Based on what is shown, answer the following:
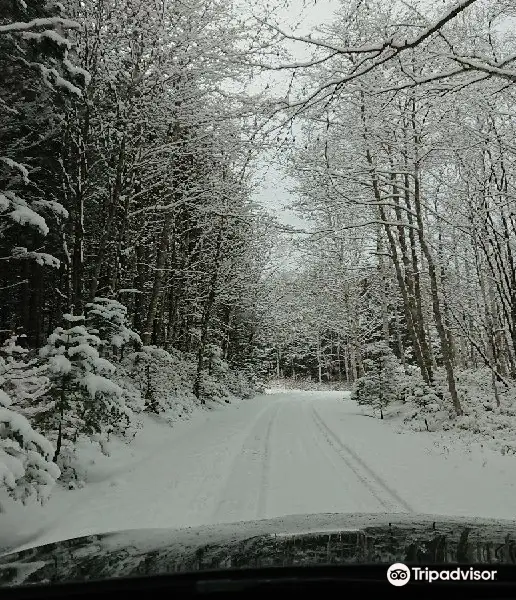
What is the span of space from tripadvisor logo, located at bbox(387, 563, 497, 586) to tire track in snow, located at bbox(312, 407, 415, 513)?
4.49 meters

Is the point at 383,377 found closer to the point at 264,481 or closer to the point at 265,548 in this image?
the point at 264,481

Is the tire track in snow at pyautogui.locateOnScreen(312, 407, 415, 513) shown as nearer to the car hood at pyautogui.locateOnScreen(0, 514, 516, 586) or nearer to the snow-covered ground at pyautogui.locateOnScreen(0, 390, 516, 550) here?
the snow-covered ground at pyautogui.locateOnScreen(0, 390, 516, 550)

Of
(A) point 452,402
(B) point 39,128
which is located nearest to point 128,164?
(B) point 39,128

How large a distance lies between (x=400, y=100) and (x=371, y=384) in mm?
9924

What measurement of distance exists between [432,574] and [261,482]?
6.06 metres

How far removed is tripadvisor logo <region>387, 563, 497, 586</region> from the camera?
1776mm

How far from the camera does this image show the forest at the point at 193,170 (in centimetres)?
685

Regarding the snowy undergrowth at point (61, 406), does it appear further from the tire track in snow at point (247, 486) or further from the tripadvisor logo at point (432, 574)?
the tripadvisor logo at point (432, 574)

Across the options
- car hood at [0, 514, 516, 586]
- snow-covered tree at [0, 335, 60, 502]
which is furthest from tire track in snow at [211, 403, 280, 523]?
car hood at [0, 514, 516, 586]

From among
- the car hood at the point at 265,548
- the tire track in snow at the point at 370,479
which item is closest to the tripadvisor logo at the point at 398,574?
the car hood at the point at 265,548

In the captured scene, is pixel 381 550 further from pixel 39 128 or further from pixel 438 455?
pixel 39 128

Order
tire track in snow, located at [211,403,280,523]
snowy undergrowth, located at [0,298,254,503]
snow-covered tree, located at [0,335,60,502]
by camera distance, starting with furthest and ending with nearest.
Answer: tire track in snow, located at [211,403,280,523], snowy undergrowth, located at [0,298,254,503], snow-covered tree, located at [0,335,60,502]

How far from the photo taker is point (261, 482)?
759 cm

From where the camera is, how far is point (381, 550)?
7.48 ft
